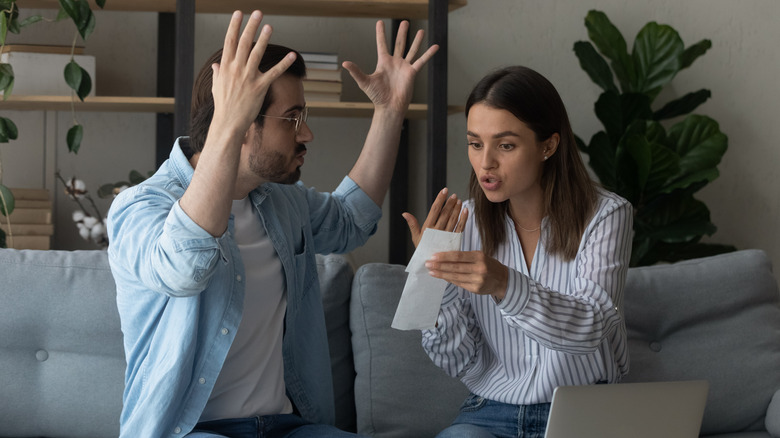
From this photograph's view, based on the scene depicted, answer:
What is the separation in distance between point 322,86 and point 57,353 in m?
1.27

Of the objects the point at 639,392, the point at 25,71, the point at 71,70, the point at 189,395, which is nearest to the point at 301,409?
the point at 189,395

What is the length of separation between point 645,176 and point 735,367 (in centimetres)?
103

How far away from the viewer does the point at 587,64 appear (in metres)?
3.08

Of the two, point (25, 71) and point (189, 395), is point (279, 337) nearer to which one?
point (189, 395)

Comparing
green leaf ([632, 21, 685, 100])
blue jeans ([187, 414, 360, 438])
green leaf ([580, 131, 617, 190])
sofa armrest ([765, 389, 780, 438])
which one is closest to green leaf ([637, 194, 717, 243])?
green leaf ([580, 131, 617, 190])

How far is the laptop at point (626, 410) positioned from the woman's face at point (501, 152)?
51 centimetres

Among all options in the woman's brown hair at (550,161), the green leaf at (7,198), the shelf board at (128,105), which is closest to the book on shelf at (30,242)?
the green leaf at (7,198)

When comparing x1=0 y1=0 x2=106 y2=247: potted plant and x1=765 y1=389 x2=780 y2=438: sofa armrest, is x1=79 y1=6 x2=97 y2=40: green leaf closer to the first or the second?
x1=0 y1=0 x2=106 y2=247: potted plant

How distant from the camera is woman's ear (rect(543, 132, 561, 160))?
1702mm

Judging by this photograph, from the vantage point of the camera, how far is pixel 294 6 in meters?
2.79

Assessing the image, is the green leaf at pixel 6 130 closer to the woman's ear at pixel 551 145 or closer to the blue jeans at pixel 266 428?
the blue jeans at pixel 266 428

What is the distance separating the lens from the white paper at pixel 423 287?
4.49 ft

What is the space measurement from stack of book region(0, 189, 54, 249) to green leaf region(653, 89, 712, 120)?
2207 millimetres

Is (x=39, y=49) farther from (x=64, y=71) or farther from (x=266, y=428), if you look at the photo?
(x=266, y=428)
